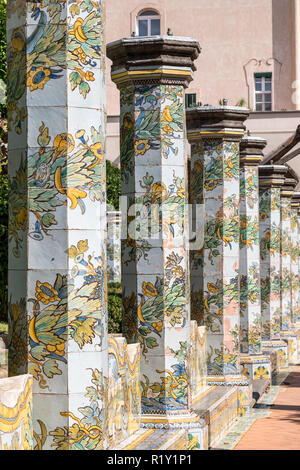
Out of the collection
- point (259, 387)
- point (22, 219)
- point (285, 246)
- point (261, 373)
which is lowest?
point (259, 387)

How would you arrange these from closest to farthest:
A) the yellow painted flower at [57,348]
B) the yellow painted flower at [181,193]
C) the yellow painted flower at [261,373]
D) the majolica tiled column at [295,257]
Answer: the yellow painted flower at [57,348] < the yellow painted flower at [181,193] < the yellow painted flower at [261,373] < the majolica tiled column at [295,257]

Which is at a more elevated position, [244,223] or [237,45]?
[237,45]

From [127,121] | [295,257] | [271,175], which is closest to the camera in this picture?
[127,121]

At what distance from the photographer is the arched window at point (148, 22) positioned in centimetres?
3388

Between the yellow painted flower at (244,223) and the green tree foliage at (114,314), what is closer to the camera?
the yellow painted flower at (244,223)

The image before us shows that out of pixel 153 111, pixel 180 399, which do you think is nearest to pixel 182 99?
pixel 153 111

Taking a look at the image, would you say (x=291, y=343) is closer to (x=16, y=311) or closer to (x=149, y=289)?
(x=149, y=289)

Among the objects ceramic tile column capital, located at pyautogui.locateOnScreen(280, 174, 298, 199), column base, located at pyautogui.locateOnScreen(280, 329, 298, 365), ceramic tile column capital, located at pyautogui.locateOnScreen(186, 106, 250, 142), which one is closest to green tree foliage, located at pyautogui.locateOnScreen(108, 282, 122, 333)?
column base, located at pyautogui.locateOnScreen(280, 329, 298, 365)

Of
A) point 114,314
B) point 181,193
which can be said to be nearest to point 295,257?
point 114,314

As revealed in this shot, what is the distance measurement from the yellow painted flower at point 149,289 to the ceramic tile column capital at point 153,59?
66.4 inches

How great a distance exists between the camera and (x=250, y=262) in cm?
1415

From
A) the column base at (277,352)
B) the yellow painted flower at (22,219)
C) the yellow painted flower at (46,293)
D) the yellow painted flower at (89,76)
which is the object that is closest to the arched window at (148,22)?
the column base at (277,352)

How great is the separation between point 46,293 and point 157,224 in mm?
2761

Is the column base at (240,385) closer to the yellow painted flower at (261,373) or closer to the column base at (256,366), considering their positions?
the column base at (256,366)
